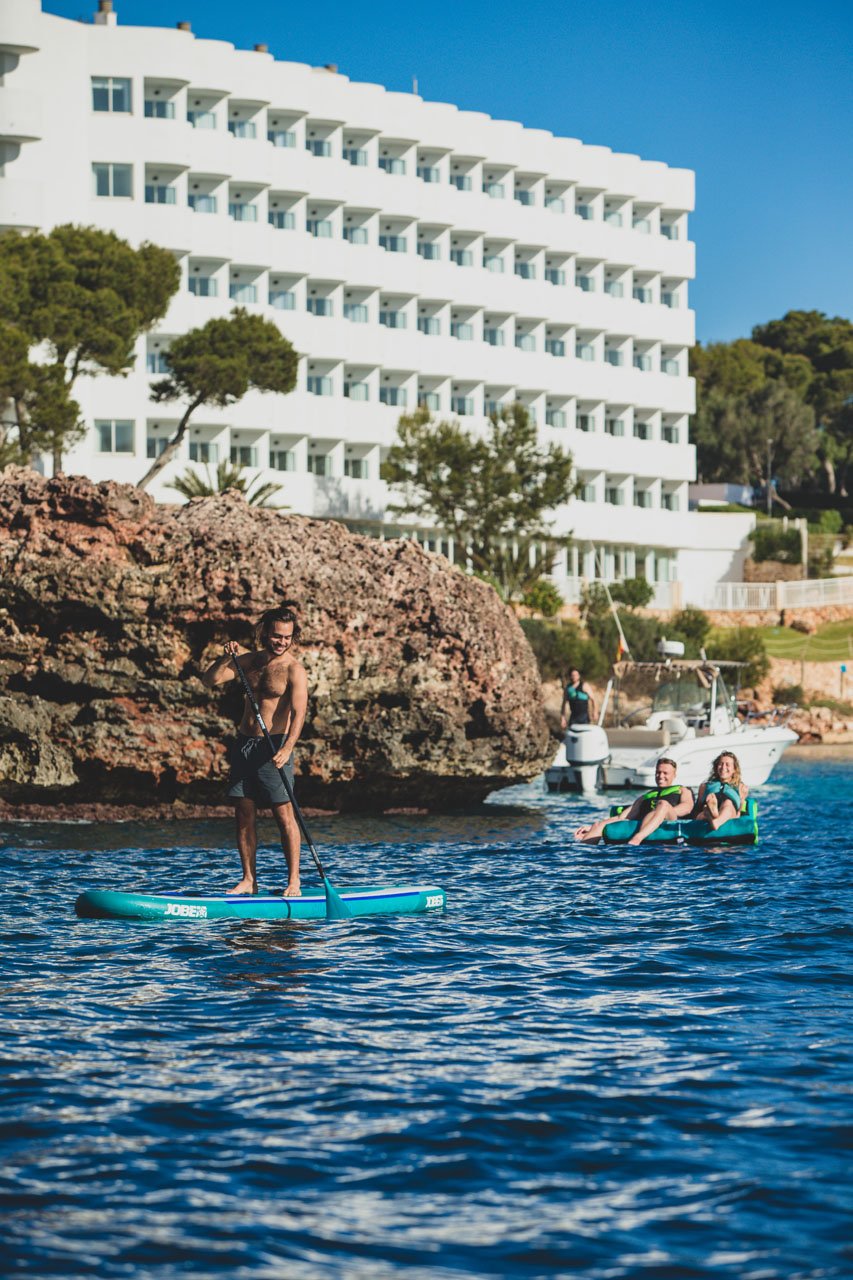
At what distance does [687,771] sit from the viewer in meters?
30.6

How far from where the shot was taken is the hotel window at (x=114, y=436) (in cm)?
6481

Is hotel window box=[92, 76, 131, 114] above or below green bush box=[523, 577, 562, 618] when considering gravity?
above

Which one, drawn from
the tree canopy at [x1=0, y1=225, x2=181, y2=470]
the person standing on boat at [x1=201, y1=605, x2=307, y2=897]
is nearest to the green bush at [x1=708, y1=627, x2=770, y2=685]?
the tree canopy at [x1=0, y1=225, x2=181, y2=470]

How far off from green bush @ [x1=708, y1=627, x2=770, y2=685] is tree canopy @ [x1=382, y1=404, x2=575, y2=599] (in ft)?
23.9

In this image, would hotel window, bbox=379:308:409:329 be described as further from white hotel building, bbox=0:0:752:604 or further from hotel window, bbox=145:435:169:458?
hotel window, bbox=145:435:169:458

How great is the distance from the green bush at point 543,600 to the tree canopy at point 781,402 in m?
41.4

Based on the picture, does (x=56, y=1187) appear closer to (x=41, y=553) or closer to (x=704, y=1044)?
(x=704, y=1044)

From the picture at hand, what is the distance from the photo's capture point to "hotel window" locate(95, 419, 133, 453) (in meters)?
64.8

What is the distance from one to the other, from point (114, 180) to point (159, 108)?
350cm

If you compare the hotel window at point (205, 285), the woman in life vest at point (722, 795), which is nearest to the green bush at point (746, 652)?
the hotel window at point (205, 285)

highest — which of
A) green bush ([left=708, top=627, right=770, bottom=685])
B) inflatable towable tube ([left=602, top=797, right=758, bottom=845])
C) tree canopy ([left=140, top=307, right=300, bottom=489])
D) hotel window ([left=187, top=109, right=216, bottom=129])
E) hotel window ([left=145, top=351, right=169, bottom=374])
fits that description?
hotel window ([left=187, top=109, right=216, bottom=129])

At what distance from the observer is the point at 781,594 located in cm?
7612

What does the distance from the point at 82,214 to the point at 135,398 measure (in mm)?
7084

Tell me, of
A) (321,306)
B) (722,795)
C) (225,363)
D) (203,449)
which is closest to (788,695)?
(225,363)
